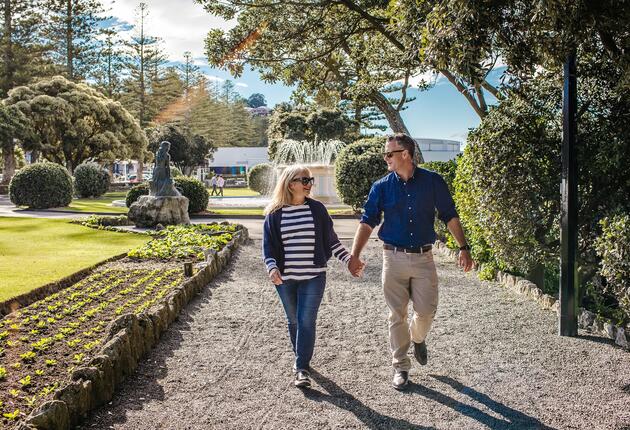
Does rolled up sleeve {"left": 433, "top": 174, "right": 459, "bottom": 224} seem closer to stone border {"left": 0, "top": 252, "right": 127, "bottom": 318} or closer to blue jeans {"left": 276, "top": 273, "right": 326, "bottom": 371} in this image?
blue jeans {"left": 276, "top": 273, "right": 326, "bottom": 371}

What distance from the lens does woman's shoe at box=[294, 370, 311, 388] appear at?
4488 millimetres

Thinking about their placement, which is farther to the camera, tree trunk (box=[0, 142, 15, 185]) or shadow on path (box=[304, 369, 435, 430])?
tree trunk (box=[0, 142, 15, 185])

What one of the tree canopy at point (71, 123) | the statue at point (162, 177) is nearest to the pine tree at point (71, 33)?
the tree canopy at point (71, 123)

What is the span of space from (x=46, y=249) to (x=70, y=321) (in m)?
6.40

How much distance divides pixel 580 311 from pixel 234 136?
253ft

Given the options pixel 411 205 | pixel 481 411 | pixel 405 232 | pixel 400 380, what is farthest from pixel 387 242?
pixel 481 411

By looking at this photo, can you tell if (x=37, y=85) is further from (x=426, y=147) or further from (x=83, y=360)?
(x=83, y=360)

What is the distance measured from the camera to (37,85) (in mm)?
38750

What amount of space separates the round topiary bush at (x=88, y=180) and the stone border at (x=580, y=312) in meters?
28.0

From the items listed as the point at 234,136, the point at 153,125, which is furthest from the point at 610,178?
the point at 234,136

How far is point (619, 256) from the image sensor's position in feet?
17.4

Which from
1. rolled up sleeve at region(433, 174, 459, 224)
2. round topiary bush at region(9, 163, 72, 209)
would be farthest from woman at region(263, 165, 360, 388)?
round topiary bush at region(9, 163, 72, 209)

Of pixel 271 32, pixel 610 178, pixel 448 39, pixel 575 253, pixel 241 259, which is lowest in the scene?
pixel 241 259

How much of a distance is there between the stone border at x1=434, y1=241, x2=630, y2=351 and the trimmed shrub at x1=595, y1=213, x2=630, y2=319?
0.20 meters
